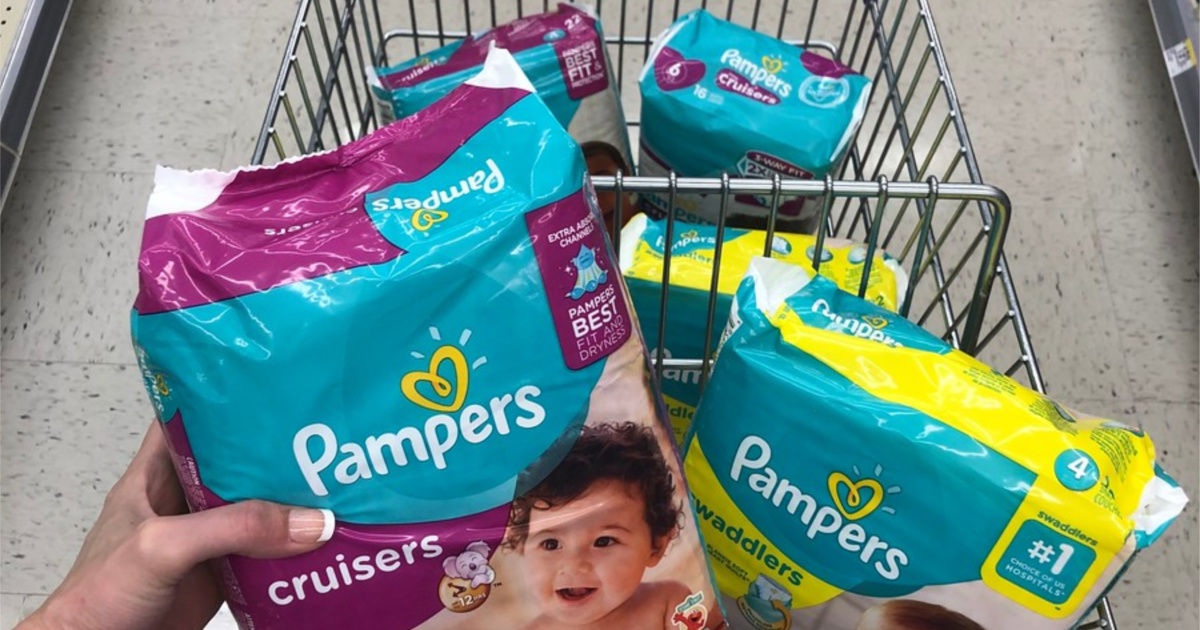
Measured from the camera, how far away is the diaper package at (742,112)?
972 mm

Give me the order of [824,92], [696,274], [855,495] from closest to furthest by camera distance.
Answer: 1. [855,495]
2. [696,274]
3. [824,92]

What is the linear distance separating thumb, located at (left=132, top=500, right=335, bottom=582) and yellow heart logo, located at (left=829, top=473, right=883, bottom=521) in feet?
1.17

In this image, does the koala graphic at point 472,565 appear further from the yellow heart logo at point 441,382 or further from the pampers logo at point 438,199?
the pampers logo at point 438,199

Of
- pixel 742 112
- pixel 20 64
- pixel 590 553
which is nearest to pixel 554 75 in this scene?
pixel 742 112

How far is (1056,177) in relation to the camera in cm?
179

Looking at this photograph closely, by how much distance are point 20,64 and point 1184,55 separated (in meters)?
2.02

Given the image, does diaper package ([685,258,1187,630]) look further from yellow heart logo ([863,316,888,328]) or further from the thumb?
the thumb

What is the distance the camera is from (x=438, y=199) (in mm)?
648

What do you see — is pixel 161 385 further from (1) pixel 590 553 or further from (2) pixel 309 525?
(1) pixel 590 553

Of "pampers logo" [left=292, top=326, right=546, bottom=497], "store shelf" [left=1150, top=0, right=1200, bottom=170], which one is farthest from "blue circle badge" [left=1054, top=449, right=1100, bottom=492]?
"store shelf" [left=1150, top=0, right=1200, bottom=170]

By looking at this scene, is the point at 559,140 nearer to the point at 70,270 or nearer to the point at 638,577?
the point at 638,577

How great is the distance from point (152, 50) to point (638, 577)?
66.5 inches

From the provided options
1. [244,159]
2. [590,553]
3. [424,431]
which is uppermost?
[424,431]

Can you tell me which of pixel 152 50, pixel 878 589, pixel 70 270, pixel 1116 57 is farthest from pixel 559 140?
pixel 1116 57
